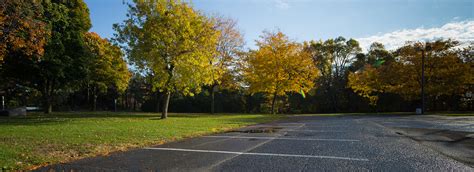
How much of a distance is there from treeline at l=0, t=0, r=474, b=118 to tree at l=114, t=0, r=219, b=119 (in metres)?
0.07

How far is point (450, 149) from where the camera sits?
7.87 meters

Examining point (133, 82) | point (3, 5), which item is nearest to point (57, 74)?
point (3, 5)

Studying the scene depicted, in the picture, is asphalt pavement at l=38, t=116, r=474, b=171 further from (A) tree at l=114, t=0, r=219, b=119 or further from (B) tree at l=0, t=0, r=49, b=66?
(A) tree at l=114, t=0, r=219, b=119

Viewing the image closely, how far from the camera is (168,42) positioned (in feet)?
62.2

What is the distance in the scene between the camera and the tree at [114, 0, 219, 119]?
1895cm

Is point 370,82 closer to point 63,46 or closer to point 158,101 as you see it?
point 158,101

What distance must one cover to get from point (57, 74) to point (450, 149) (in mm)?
25374

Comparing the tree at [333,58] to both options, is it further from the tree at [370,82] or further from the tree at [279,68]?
the tree at [279,68]

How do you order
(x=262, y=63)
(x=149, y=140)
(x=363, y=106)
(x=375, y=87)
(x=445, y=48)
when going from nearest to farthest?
(x=149, y=140), (x=262, y=63), (x=445, y=48), (x=375, y=87), (x=363, y=106)

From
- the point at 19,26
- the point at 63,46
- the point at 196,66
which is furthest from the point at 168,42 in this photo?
the point at 63,46

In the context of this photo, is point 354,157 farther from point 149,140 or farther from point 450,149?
point 149,140

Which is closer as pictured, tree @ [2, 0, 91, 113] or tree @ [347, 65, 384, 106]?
tree @ [2, 0, 91, 113]

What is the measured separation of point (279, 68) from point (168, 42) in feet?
45.8

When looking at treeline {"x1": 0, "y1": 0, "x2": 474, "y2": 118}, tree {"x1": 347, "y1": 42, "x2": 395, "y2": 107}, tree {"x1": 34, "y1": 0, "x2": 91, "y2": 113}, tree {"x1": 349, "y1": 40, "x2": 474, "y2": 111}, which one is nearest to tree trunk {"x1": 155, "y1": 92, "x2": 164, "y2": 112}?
treeline {"x1": 0, "y1": 0, "x2": 474, "y2": 118}
